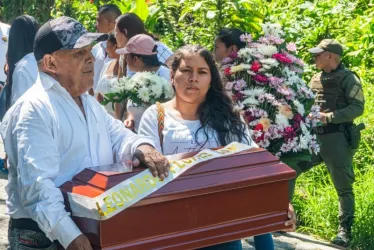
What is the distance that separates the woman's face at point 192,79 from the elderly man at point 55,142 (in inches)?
23.3

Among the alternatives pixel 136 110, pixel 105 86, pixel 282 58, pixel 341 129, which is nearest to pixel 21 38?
pixel 105 86

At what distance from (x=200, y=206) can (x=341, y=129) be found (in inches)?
159

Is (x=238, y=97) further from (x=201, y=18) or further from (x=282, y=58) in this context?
(x=201, y=18)

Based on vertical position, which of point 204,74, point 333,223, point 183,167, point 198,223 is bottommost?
point 333,223

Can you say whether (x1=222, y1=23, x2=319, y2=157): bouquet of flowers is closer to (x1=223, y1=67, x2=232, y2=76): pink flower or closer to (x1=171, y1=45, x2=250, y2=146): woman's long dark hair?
(x1=223, y1=67, x2=232, y2=76): pink flower

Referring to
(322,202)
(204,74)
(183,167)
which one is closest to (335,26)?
(322,202)

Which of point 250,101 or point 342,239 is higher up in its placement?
point 250,101

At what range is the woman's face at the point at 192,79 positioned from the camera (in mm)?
4348

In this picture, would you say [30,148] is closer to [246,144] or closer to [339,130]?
[246,144]

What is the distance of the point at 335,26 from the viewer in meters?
10.7

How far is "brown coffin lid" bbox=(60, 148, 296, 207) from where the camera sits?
3.39 metres

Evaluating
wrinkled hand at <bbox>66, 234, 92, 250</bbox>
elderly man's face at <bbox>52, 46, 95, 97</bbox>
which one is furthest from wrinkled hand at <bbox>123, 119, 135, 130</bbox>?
wrinkled hand at <bbox>66, 234, 92, 250</bbox>

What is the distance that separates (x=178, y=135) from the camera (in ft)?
14.0

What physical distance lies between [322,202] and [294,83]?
7.91ft
